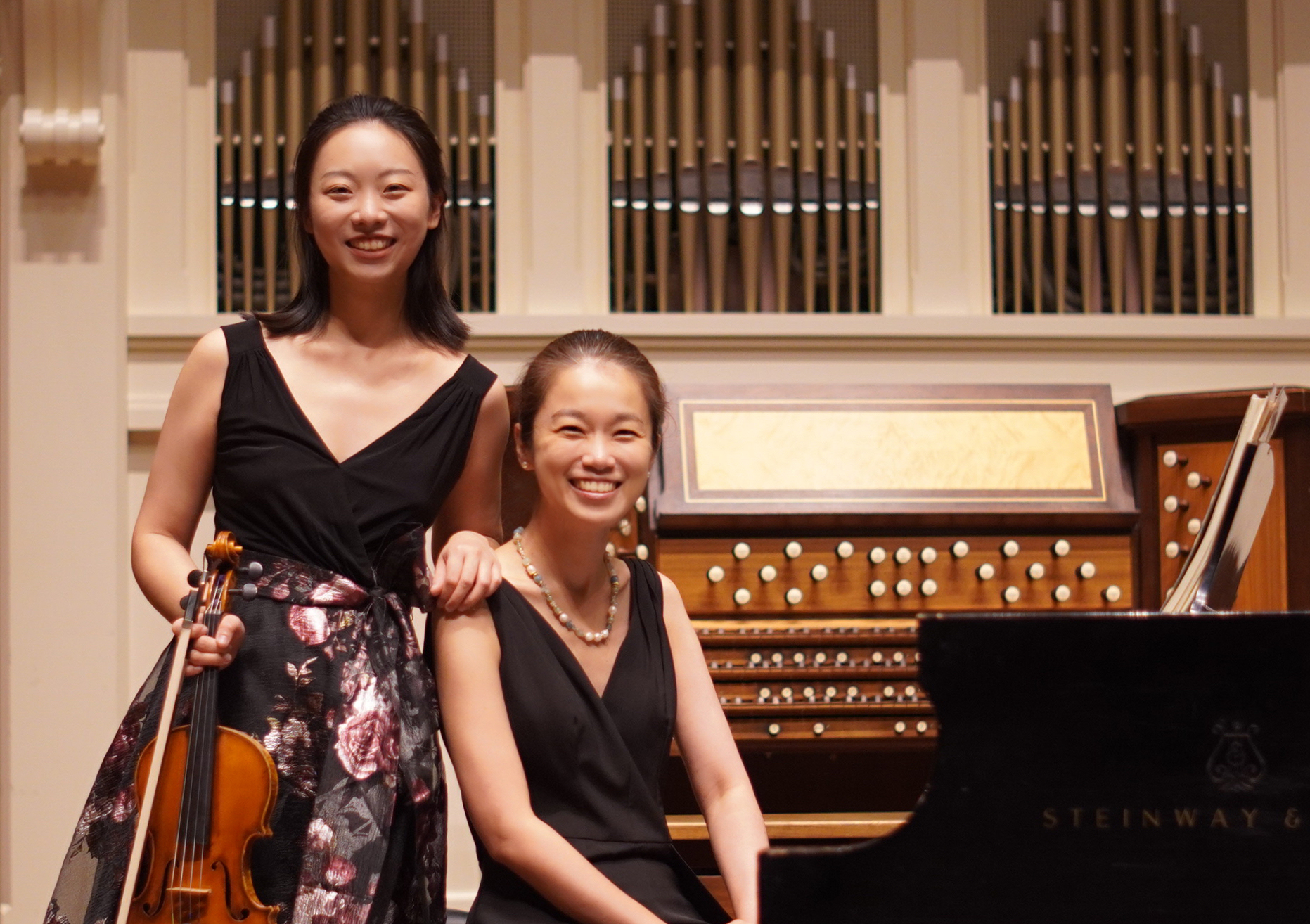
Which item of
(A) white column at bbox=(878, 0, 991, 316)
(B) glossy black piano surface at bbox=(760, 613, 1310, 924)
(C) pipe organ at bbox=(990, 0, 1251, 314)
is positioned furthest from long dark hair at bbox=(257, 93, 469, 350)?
(C) pipe organ at bbox=(990, 0, 1251, 314)

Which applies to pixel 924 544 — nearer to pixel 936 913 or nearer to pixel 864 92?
pixel 864 92

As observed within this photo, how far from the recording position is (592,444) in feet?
6.67

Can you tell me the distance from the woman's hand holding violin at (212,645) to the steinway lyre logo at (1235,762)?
127cm

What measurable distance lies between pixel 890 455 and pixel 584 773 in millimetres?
1947

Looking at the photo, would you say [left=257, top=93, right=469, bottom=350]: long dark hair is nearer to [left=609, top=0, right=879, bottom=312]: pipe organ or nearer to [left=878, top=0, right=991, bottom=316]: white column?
[left=609, top=0, right=879, bottom=312]: pipe organ

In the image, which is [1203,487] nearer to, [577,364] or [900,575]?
[900,575]

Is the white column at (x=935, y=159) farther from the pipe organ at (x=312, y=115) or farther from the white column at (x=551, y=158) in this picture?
the pipe organ at (x=312, y=115)

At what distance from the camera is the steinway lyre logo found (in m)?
1.49

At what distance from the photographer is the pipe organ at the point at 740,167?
174 inches

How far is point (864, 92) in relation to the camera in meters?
4.59

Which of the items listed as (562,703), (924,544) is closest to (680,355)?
(924,544)

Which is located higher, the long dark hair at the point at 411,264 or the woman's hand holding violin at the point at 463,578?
the long dark hair at the point at 411,264

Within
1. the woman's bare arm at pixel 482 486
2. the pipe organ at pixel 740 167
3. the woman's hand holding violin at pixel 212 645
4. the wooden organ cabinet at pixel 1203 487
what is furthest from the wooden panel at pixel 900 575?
the woman's hand holding violin at pixel 212 645

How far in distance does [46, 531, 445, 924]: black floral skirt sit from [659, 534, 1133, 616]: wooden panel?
1579 millimetres
